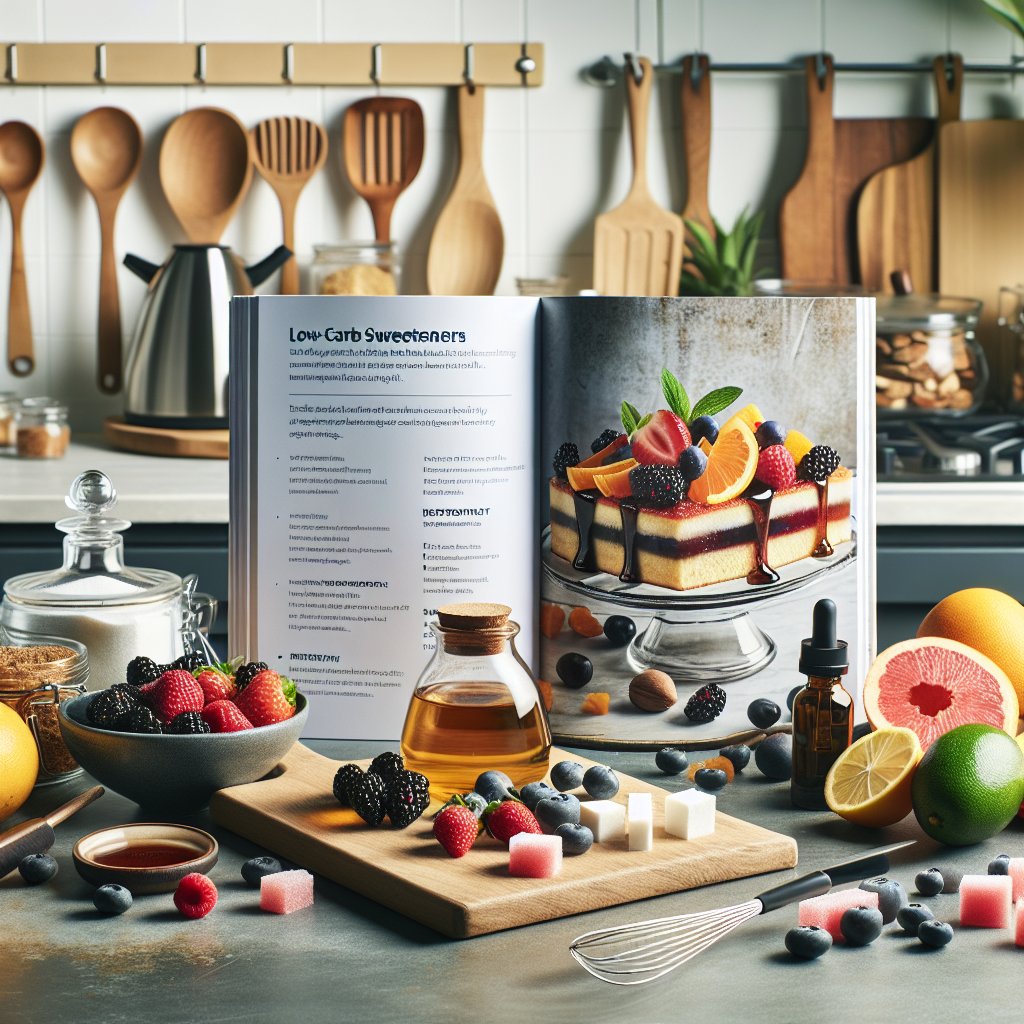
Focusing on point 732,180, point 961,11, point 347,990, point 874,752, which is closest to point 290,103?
point 732,180

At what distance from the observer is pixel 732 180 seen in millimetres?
2619

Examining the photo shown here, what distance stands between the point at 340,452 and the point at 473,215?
5.55 ft

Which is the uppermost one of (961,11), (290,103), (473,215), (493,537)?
(961,11)

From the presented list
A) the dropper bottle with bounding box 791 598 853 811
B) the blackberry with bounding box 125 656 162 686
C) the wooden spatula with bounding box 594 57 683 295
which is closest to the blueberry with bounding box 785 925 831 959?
the dropper bottle with bounding box 791 598 853 811

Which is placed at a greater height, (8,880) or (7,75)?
(7,75)

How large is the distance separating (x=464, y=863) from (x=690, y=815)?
134mm

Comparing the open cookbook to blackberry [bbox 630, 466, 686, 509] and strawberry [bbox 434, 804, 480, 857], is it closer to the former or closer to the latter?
blackberry [bbox 630, 466, 686, 509]

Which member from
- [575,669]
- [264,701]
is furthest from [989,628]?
[264,701]

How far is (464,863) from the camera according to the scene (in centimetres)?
75

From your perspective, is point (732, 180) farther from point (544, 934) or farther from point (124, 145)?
point (544, 934)

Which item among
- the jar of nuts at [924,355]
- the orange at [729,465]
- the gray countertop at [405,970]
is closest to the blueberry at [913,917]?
the gray countertop at [405,970]

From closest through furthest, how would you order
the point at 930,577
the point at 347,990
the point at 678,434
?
the point at 347,990, the point at 678,434, the point at 930,577

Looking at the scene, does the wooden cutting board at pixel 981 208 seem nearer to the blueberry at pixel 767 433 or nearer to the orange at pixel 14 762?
the blueberry at pixel 767 433

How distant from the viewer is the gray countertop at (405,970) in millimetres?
610
